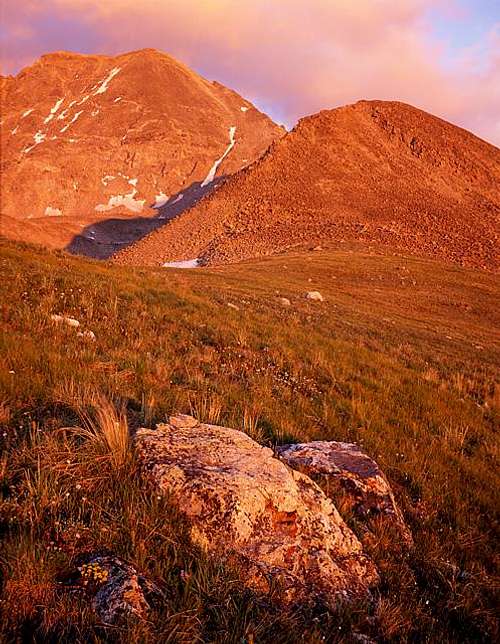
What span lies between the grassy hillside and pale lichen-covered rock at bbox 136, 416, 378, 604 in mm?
136

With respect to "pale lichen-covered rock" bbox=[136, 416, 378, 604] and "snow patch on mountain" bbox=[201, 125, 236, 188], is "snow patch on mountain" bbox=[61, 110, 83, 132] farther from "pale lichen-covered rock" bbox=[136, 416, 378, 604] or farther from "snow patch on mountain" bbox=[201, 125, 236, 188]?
"pale lichen-covered rock" bbox=[136, 416, 378, 604]

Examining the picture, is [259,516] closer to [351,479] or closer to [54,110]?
[351,479]

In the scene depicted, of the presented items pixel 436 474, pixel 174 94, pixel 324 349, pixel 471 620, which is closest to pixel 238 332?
pixel 324 349

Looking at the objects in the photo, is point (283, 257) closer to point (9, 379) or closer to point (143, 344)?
point (143, 344)

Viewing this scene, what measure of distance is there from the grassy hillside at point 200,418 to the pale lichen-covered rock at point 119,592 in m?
0.07

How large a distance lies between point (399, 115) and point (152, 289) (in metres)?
78.1

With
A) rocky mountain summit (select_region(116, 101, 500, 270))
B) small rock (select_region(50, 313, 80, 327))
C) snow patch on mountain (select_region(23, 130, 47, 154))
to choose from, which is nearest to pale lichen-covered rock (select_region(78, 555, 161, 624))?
small rock (select_region(50, 313, 80, 327))

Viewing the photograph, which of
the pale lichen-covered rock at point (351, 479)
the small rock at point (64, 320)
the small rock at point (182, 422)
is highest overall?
the small rock at point (64, 320)

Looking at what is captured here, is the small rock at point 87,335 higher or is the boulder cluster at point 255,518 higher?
the small rock at point 87,335

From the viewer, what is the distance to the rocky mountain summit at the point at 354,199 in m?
47.8

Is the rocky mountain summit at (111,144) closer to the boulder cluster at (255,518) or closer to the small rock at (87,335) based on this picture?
the small rock at (87,335)

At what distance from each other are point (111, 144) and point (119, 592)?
156m

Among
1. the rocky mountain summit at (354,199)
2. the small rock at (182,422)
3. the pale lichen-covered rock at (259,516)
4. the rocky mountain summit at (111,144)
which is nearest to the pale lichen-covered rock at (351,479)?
the pale lichen-covered rock at (259,516)

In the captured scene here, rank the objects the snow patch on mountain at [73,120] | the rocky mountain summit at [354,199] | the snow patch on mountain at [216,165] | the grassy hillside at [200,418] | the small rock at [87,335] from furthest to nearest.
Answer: the snow patch on mountain at [73,120]
the snow patch on mountain at [216,165]
the rocky mountain summit at [354,199]
the small rock at [87,335]
the grassy hillside at [200,418]
